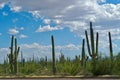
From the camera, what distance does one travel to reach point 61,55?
36906 mm

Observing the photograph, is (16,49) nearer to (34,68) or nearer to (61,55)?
(34,68)

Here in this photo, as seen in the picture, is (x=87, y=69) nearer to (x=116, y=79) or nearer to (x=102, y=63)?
(x=102, y=63)

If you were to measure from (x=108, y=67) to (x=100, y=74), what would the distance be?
768mm

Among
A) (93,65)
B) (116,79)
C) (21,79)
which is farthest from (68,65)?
(116,79)

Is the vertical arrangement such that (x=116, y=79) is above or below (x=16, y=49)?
below

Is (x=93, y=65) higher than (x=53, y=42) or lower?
lower

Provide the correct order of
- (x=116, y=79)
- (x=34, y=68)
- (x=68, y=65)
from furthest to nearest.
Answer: (x=34, y=68) < (x=68, y=65) < (x=116, y=79)

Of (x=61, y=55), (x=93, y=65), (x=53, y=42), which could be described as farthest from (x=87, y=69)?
(x=61, y=55)

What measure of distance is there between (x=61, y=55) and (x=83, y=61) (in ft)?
31.9

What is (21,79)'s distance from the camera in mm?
22469

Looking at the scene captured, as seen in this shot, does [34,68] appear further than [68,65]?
Yes

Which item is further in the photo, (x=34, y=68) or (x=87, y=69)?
(x=34, y=68)

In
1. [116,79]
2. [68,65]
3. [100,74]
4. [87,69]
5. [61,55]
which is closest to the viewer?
[116,79]

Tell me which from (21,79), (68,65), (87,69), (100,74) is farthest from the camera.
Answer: (68,65)
